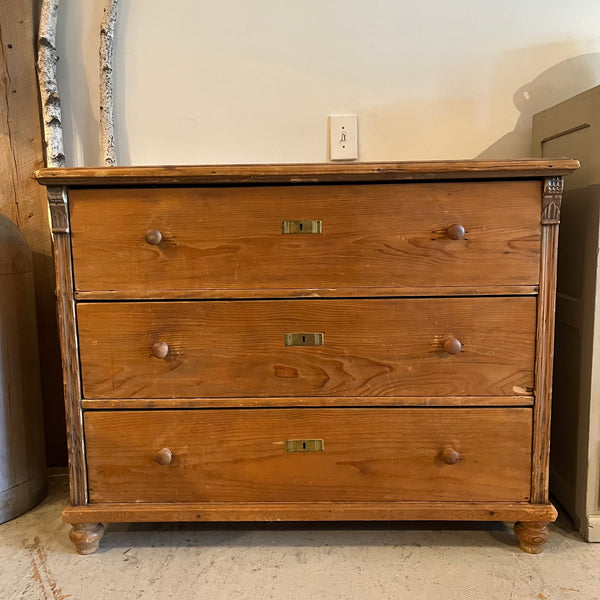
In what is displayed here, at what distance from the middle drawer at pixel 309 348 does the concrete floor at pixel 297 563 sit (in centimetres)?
39

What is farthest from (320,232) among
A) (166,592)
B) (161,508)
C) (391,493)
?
(166,592)

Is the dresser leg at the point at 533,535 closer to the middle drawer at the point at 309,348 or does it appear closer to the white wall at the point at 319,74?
the middle drawer at the point at 309,348

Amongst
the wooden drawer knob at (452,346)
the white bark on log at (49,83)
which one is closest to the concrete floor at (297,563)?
the wooden drawer knob at (452,346)

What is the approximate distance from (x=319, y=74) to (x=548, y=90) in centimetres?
Result: 67

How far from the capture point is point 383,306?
112cm

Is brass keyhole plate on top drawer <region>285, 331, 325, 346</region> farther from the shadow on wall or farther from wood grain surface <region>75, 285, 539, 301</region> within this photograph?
the shadow on wall

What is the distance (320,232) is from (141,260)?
400 mm

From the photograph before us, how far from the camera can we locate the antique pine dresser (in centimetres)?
109

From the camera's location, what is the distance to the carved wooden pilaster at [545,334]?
1078 mm

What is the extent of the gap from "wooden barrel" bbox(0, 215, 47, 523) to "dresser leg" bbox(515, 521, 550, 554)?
129cm

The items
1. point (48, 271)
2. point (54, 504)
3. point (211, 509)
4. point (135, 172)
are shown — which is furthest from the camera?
point (48, 271)

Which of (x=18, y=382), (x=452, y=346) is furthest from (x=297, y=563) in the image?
(x=18, y=382)

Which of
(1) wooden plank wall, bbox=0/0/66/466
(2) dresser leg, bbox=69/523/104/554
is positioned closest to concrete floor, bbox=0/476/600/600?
(2) dresser leg, bbox=69/523/104/554

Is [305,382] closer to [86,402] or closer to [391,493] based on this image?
[391,493]
